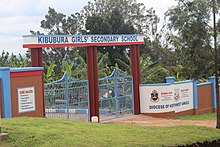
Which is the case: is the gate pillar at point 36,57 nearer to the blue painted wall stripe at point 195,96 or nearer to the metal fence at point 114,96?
the metal fence at point 114,96

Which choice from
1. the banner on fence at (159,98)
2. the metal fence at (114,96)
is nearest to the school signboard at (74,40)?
the metal fence at (114,96)

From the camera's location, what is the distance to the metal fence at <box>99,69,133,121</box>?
67.7 ft

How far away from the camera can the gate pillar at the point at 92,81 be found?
1930cm

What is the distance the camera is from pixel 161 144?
24.2 feet

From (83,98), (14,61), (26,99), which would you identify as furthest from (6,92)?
(14,61)

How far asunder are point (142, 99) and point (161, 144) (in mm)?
14751

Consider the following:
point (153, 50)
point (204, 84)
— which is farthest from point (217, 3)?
point (153, 50)

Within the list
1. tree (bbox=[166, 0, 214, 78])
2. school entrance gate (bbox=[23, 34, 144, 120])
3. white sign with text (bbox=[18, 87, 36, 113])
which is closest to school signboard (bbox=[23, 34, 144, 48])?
school entrance gate (bbox=[23, 34, 144, 120])

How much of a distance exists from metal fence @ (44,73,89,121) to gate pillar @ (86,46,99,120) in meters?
0.22

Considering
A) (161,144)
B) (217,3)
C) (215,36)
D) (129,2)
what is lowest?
(161,144)

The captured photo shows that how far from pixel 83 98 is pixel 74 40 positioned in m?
2.58

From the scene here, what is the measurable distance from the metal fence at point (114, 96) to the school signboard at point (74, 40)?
1.59m

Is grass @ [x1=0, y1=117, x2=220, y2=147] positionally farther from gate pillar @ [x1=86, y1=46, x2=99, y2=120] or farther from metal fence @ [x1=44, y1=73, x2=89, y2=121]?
gate pillar @ [x1=86, y1=46, x2=99, y2=120]

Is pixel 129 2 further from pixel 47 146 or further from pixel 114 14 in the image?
pixel 47 146
